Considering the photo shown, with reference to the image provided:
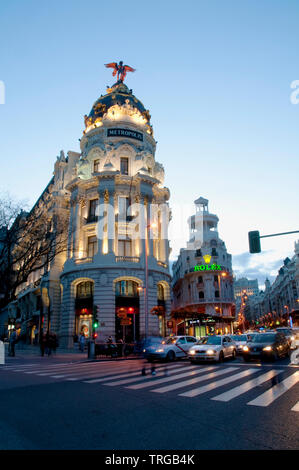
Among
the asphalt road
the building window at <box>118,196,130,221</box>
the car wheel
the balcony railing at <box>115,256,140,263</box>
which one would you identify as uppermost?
the building window at <box>118,196,130,221</box>

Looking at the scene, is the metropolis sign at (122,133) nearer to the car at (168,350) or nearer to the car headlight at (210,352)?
the car at (168,350)

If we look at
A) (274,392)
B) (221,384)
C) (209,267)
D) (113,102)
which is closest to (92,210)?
(113,102)

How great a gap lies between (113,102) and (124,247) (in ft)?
66.9

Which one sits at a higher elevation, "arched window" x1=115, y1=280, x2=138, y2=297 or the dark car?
"arched window" x1=115, y1=280, x2=138, y2=297

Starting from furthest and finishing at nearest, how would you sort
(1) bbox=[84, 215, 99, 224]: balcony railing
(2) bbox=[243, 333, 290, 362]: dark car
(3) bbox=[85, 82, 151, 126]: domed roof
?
(3) bbox=[85, 82, 151, 126]: domed roof → (1) bbox=[84, 215, 99, 224]: balcony railing → (2) bbox=[243, 333, 290, 362]: dark car

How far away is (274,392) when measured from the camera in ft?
28.4

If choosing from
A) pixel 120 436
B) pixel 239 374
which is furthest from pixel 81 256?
pixel 120 436

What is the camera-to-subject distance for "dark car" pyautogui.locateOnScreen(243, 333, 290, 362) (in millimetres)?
16531

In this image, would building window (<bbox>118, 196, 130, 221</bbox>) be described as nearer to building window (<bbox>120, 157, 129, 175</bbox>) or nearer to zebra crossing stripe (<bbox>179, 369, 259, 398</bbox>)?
building window (<bbox>120, 157, 129, 175</bbox>)

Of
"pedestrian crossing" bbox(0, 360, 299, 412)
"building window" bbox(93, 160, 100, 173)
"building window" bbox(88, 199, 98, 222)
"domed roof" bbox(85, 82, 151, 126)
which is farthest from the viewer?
"domed roof" bbox(85, 82, 151, 126)

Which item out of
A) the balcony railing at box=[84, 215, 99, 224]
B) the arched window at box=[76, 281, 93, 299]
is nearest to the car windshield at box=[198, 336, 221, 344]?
the arched window at box=[76, 281, 93, 299]

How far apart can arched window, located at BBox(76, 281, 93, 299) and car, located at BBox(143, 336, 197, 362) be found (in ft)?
51.8

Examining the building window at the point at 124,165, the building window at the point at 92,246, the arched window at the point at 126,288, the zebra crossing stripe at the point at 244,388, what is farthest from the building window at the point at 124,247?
the zebra crossing stripe at the point at 244,388
